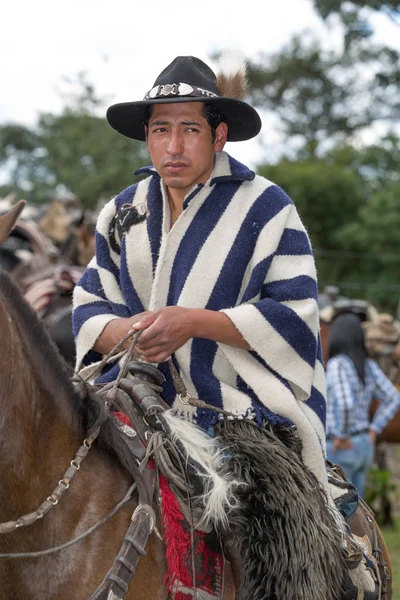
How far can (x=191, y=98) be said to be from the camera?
271 centimetres

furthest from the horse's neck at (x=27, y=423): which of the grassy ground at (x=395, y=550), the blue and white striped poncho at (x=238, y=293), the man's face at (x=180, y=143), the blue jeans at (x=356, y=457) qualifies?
the blue jeans at (x=356, y=457)

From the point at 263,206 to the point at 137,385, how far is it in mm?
727

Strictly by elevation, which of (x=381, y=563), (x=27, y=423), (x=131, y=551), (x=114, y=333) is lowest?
(x=381, y=563)

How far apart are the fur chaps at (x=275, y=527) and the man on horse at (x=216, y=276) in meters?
0.09

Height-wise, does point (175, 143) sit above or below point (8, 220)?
above

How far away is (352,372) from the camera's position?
774 cm

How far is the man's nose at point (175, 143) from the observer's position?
2740 millimetres

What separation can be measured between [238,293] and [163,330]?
0.41 metres

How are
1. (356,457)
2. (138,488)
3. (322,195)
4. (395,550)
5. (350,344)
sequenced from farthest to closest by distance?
(322,195) < (395,550) < (350,344) < (356,457) < (138,488)

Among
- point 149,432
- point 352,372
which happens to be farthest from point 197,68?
point 352,372

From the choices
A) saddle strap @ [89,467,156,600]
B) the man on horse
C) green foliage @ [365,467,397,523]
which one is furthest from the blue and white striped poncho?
green foliage @ [365,467,397,523]

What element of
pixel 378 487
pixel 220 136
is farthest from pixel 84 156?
pixel 220 136

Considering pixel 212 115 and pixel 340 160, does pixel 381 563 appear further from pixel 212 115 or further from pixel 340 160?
pixel 340 160

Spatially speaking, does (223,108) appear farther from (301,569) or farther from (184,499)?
(301,569)
